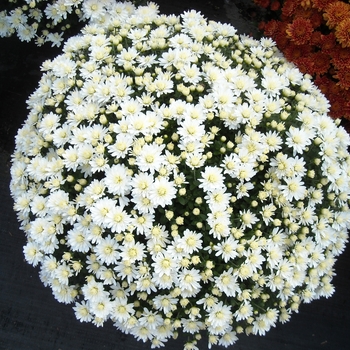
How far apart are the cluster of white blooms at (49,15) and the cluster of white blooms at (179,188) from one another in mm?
272

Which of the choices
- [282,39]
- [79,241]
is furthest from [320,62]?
[79,241]

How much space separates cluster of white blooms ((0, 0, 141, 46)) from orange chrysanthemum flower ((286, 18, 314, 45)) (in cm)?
71

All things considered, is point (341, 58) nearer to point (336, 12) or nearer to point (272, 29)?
point (336, 12)

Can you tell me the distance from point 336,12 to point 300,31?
6.3 inches

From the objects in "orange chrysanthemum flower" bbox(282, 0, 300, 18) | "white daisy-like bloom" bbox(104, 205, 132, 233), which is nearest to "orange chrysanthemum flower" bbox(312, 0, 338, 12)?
"orange chrysanthemum flower" bbox(282, 0, 300, 18)

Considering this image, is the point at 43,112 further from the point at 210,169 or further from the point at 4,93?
the point at 4,93

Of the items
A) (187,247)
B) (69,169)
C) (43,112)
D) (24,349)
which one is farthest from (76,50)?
(24,349)

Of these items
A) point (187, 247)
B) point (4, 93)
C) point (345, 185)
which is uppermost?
point (4, 93)

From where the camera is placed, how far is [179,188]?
133 centimetres

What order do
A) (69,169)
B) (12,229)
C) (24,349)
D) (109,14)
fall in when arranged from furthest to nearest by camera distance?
(12,229) → (24,349) → (109,14) → (69,169)

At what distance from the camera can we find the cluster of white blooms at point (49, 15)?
1.79m

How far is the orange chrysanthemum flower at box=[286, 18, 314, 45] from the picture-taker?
1.89m

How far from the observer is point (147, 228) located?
131 cm

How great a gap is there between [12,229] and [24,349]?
61 cm
